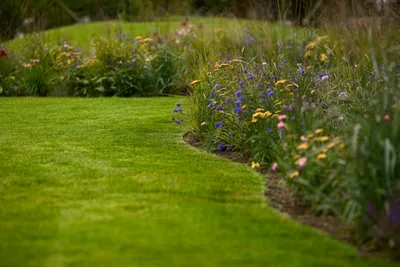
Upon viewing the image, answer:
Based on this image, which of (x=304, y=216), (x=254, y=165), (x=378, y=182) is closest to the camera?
(x=378, y=182)

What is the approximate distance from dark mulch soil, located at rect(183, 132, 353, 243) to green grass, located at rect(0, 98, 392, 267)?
105 millimetres

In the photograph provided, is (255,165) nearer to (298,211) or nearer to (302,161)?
(298,211)

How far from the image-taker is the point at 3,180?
5.28m

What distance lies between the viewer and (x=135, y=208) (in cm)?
446

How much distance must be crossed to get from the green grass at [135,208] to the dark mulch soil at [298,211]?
4.1 inches

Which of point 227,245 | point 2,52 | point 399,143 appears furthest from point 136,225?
point 2,52

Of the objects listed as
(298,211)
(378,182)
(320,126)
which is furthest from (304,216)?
(320,126)

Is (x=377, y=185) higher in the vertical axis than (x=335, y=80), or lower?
lower

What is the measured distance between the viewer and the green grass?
3594 millimetres

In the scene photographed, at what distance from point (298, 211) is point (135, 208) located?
1244 mm

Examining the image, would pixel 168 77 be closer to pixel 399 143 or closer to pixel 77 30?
pixel 399 143

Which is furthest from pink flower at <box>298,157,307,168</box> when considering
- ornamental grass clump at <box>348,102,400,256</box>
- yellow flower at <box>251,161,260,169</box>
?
yellow flower at <box>251,161,260,169</box>

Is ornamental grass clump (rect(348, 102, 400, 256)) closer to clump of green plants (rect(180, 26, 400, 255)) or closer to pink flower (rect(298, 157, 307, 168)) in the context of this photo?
clump of green plants (rect(180, 26, 400, 255))

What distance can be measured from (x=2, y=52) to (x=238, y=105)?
601cm
